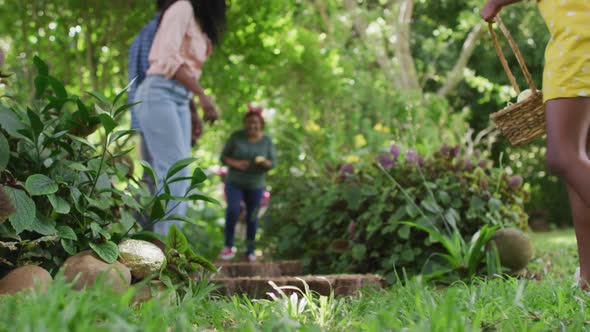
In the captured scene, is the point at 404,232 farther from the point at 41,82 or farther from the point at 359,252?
the point at 41,82

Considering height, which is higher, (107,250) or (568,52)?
(568,52)

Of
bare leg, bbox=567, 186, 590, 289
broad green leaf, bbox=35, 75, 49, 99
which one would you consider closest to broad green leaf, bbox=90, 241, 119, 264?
broad green leaf, bbox=35, 75, 49, 99

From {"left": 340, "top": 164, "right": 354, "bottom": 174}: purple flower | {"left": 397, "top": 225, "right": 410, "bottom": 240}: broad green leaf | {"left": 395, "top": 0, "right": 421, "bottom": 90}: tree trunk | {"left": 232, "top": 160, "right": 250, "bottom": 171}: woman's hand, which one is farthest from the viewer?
Result: {"left": 395, "top": 0, "right": 421, "bottom": 90}: tree trunk

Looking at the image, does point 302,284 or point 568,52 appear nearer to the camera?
point 568,52

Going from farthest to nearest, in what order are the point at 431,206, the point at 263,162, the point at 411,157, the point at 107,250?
the point at 263,162 → the point at 411,157 → the point at 431,206 → the point at 107,250

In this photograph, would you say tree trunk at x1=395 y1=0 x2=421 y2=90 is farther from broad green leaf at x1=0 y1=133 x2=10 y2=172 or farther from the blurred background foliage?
broad green leaf at x1=0 y1=133 x2=10 y2=172

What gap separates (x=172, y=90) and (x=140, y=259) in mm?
Answer: 1328

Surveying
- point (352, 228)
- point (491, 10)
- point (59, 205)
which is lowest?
point (352, 228)

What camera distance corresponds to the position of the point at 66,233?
6.02ft

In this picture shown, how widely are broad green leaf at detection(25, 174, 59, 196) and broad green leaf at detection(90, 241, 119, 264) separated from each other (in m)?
0.20

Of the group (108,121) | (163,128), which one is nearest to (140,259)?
(108,121)

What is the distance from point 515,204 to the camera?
3496 mm

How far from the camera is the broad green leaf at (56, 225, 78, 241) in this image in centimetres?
182

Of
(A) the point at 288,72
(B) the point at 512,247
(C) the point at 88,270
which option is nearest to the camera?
(C) the point at 88,270
